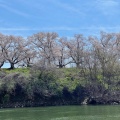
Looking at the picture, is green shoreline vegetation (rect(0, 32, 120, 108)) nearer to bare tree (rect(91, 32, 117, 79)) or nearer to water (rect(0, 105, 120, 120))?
bare tree (rect(91, 32, 117, 79))

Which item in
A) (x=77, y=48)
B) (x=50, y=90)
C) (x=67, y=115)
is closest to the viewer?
(x=67, y=115)

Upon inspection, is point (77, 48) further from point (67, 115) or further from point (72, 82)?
point (67, 115)

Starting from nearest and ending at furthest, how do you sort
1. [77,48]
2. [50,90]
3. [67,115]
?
[67,115] → [50,90] → [77,48]

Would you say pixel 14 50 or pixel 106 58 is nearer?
pixel 106 58

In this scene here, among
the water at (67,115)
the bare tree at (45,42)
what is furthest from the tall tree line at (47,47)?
the water at (67,115)

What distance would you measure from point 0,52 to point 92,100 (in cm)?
4088

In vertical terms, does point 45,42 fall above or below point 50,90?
above

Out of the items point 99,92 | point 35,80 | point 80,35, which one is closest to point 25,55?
point 80,35

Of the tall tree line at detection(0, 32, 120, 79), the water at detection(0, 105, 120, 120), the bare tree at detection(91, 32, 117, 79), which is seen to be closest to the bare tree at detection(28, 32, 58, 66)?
the tall tree line at detection(0, 32, 120, 79)

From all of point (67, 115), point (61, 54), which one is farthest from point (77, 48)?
point (67, 115)

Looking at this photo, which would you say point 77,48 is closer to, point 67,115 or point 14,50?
point 14,50

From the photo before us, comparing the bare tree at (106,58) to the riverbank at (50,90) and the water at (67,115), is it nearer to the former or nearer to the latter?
the riverbank at (50,90)

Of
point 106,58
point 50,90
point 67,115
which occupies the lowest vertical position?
point 67,115

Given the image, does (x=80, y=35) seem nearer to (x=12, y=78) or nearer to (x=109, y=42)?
(x=109, y=42)
